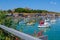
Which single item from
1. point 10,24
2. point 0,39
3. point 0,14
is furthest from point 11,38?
point 0,14

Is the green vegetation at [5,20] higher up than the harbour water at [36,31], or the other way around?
the green vegetation at [5,20]

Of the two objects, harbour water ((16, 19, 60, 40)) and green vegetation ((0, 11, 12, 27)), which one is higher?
green vegetation ((0, 11, 12, 27))

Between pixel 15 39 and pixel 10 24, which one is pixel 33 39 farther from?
pixel 10 24

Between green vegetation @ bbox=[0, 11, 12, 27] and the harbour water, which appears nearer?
the harbour water

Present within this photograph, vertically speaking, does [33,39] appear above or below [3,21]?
above

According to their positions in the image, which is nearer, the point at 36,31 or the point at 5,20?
the point at 36,31

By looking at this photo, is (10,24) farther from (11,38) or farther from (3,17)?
(11,38)

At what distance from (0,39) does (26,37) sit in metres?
1.67

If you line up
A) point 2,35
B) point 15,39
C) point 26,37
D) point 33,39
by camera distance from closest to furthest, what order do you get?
point 33,39 < point 26,37 < point 15,39 < point 2,35

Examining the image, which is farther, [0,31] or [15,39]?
[0,31]

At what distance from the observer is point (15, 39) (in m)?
4.16

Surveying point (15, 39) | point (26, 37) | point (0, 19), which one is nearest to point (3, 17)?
point (0, 19)

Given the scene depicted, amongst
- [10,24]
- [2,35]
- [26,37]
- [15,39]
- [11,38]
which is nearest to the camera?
[26,37]

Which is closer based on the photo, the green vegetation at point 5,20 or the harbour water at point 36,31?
the harbour water at point 36,31
